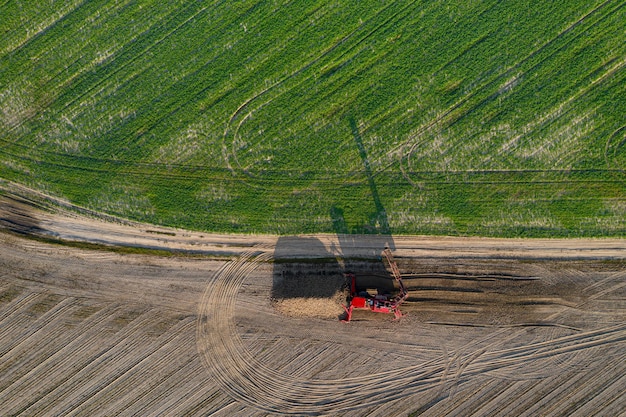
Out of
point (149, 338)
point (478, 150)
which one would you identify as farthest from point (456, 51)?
point (149, 338)

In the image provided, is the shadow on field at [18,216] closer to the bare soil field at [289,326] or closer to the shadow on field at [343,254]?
the bare soil field at [289,326]

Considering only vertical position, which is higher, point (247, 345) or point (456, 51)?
point (456, 51)

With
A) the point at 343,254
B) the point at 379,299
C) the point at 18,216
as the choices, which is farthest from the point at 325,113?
the point at 18,216

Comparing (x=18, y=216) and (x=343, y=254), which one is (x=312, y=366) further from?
(x=18, y=216)

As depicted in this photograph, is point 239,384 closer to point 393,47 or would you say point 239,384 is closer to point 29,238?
point 29,238

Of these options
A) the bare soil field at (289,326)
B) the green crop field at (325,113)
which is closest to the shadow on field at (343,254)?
the bare soil field at (289,326)

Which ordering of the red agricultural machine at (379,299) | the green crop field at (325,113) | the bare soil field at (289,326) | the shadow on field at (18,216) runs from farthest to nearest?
the shadow on field at (18,216) → the bare soil field at (289,326) → the green crop field at (325,113) → the red agricultural machine at (379,299)

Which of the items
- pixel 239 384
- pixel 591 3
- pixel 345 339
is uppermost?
pixel 591 3
